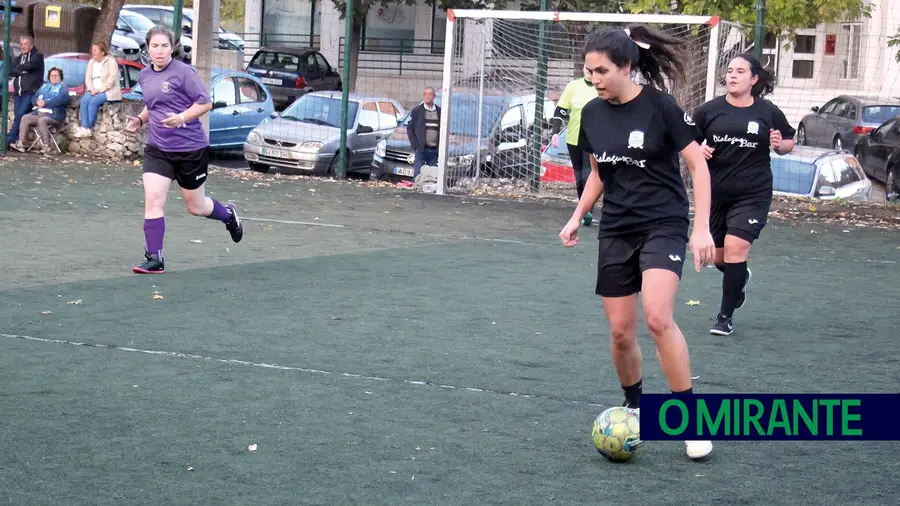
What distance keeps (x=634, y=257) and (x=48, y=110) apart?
16.8 meters

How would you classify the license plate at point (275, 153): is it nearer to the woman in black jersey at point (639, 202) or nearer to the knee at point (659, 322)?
the woman in black jersey at point (639, 202)

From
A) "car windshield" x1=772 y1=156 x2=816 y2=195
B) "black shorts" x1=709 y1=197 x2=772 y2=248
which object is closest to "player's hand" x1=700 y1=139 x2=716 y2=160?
"black shorts" x1=709 y1=197 x2=772 y2=248

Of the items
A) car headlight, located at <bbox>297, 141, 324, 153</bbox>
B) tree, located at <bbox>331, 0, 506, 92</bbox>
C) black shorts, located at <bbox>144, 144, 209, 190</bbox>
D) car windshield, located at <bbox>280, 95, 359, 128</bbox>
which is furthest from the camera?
tree, located at <bbox>331, 0, 506, 92</bbox>

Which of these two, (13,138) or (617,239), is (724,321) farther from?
(13,138)

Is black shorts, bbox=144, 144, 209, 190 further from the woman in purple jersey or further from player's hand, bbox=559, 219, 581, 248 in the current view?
player's hand, bbox=559, 219, 581, 248

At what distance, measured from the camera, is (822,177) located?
1859 cm

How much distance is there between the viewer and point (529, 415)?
242 inches

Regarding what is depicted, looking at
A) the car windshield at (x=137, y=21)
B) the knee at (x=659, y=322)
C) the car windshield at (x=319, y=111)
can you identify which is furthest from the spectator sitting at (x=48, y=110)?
the car windshield at (x=137, y=21)

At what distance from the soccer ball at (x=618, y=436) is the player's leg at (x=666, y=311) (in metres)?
0.23

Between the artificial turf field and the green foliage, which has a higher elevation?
the green foliage

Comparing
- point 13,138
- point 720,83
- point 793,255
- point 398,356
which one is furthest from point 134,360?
point 13,138

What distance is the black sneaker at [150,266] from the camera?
32.8 feet

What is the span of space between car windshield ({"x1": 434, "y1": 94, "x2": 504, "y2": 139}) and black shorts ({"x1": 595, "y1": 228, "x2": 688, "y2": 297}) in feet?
42.5

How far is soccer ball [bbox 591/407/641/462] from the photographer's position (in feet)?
17.4
